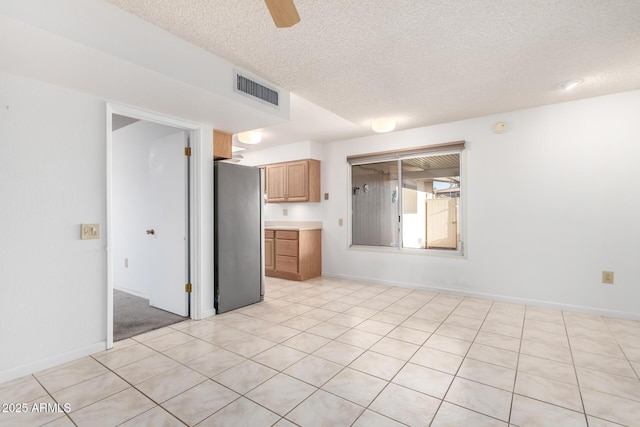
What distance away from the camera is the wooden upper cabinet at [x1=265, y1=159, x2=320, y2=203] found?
5262mm

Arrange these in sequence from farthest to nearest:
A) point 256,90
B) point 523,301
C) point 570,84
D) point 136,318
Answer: point 523,301
point 136,318
point 570,84
point 256,90

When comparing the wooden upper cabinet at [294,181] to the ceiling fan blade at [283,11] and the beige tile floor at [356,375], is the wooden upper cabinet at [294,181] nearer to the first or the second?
the beige tile floor at [356,375]

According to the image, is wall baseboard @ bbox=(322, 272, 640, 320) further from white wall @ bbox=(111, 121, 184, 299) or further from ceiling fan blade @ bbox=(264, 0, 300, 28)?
ceiling fan blade @ bbox=(264, 0, 300, 28)

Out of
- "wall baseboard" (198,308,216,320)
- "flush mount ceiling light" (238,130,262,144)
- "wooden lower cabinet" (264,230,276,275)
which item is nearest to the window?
"wooden lower cabinet" (264,230,276,275)

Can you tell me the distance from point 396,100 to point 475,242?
2.12 m

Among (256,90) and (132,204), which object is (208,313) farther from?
(256,90)

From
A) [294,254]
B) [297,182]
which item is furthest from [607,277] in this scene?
[297,182]

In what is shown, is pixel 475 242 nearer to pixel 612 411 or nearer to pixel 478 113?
pixel 478 113

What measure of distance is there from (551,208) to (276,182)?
418 cm

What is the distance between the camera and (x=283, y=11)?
1.36 metres

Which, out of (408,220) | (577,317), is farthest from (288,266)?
(577,317)

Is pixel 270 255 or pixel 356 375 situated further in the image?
pixel 270 255

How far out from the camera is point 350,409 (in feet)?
5.61

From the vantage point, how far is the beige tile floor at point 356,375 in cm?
166
